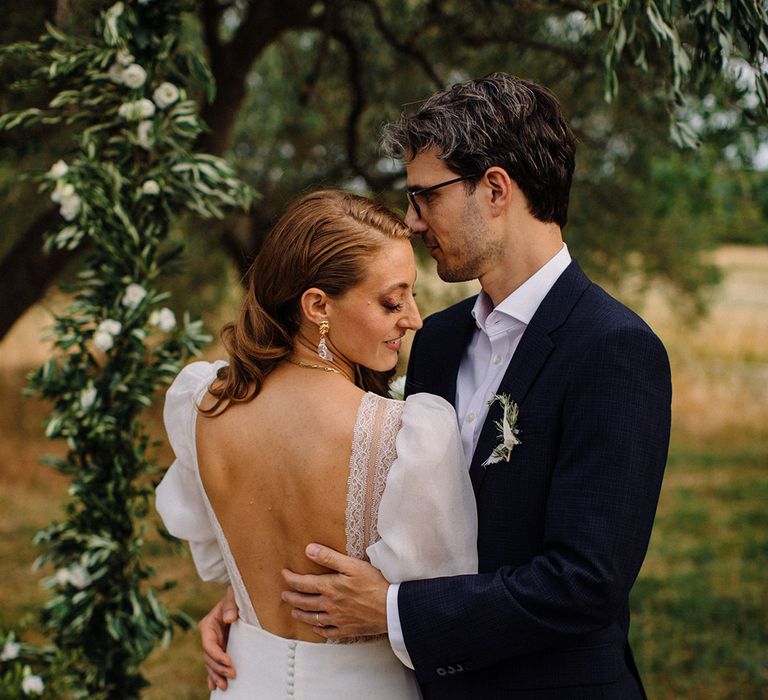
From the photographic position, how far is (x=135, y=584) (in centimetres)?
364

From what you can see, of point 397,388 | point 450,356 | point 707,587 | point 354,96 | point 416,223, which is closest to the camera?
point 416,223

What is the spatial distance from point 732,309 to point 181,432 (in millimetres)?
18185

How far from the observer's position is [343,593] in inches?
79.4

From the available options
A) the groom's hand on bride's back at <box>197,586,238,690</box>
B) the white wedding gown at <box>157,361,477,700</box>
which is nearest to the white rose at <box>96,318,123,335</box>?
the white wedding gown at <box>157,361,477,700</box>

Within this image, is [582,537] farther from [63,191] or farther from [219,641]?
[63,191]

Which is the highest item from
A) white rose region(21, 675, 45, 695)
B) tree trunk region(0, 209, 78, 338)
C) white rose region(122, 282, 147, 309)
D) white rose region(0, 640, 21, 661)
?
Answer: white rose region(122, 282, 147, 309)

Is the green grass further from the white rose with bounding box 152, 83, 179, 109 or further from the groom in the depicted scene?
the white rose with bounding box 152, 83, 179, 109

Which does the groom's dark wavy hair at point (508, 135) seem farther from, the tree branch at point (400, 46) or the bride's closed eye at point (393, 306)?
the tree branch at point (400, 46)

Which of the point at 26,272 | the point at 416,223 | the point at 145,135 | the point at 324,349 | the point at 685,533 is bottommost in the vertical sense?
the point at 685,533

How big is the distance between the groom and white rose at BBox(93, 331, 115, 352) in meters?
1.37

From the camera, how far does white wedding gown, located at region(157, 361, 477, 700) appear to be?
195 cm

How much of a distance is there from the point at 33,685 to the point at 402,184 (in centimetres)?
413

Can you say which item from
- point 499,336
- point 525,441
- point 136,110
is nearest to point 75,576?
point 136,110

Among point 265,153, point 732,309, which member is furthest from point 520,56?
point 732,309
